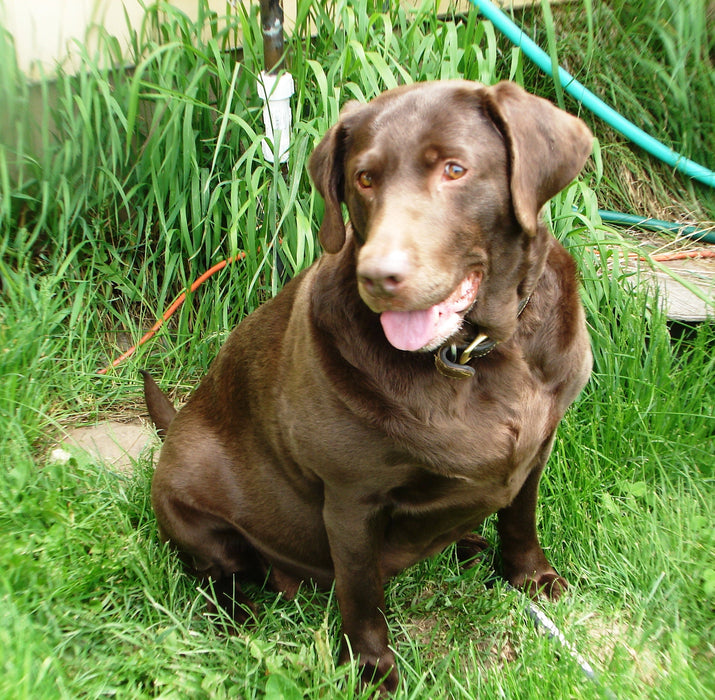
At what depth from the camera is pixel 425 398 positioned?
180 centimetres

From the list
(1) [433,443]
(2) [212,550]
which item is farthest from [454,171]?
(2) [212,550]

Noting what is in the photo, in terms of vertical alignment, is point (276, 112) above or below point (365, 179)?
below

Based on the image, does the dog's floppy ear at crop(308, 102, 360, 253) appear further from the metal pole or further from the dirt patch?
the dirt patch

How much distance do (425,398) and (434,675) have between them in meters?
0.77

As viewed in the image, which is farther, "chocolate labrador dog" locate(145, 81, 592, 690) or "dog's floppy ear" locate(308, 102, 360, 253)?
"dog's floppy ear" locate(308, 102, 360, 253)

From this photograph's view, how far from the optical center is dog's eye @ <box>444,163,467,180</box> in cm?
163

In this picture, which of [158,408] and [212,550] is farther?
[158,408]

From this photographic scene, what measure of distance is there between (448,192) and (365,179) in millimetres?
198

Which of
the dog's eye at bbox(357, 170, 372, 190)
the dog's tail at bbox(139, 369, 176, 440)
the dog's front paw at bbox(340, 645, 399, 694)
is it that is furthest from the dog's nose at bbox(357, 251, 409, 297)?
the dog's tail at bbox(139, 369, 176, 440)

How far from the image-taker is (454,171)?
164 centimetres

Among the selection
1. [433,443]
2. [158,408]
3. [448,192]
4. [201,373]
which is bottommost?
[201,373]

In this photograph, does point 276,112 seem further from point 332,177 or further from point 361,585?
point 361,585

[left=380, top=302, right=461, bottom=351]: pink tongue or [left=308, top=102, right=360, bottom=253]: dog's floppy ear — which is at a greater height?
[left=308, top=102, right=360, bottom=253]: dog's floppy ear

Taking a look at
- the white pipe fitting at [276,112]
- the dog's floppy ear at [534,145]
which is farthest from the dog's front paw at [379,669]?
the white pipe fitting at [276,112]
